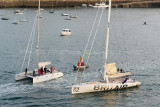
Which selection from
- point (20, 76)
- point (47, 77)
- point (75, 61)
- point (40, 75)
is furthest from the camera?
point (75, 61)

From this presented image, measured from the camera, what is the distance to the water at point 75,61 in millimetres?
49312

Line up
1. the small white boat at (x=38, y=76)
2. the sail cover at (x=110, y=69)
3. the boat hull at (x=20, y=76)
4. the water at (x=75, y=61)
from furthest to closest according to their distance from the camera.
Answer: the boat hull at (x=20, y=76) → the small white boat at (x=38, y=76) → the sail cover at (x=110, y=69) → the water at (x=75, y=61)

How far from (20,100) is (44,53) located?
31973 mm

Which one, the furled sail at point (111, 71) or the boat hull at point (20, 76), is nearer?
the furled sail at point (111, 71)

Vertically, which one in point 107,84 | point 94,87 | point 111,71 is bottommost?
point 94,87

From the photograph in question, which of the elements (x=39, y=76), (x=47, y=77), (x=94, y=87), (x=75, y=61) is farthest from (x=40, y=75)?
(x=75, y=61)

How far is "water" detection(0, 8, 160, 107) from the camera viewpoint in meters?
49.3

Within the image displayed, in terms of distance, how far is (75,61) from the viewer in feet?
234

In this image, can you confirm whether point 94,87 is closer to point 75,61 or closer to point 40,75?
point 40,75

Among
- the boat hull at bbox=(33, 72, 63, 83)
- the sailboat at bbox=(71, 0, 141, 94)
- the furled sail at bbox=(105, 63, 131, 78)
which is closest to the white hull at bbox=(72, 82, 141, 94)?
the sailboat at bbox=(71, 0, 141, 94)

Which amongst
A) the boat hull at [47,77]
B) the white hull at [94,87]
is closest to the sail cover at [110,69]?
the white hull at [94,87]

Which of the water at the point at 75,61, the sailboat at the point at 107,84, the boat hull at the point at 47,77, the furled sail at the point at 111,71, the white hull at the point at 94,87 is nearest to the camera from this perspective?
the water at the point at 75,61

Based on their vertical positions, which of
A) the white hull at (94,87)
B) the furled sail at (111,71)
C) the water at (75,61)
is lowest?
the water at (75,61)

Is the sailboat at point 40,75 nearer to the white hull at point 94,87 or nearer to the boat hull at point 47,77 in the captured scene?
the boat hull at point 47,77
